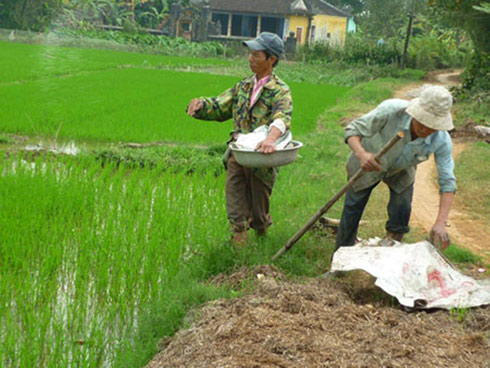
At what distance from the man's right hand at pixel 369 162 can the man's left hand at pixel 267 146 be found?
0.50 metres

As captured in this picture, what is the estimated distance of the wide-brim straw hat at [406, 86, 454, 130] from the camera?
10.7 feet

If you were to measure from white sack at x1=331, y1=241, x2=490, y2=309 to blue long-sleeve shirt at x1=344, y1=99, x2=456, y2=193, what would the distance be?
1.30 feet

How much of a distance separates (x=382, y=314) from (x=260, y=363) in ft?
2.85

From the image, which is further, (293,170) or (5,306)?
(293,170)

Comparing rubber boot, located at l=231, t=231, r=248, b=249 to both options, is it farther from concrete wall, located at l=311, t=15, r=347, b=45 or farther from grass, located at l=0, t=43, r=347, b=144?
concrete wall, located at l=311, t=15, r=347, b=45

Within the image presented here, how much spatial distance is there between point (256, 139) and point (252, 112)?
34 cm

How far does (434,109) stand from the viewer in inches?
129

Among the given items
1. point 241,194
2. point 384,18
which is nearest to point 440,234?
point 241,194

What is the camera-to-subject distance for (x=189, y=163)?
727 cm

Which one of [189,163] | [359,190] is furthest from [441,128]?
[189,163]

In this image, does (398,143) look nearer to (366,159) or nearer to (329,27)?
(366,159)

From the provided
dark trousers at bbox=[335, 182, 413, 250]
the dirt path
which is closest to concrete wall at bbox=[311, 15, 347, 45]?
the dirt path

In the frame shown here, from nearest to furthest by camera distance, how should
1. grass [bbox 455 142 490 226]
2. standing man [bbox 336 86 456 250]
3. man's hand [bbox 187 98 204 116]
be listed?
1. standing man [bbox 336 86 456 250]
2. man's hand [bbox 187 98 204 116]
3. grass [bbox 455 142 490 226]

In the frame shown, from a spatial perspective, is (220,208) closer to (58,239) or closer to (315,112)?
(58,239)
